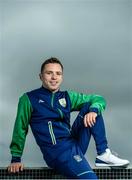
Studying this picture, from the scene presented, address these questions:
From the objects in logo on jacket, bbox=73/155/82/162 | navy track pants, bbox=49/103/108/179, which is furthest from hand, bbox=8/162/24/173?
logo on jacket, bbox=73/155/82/162

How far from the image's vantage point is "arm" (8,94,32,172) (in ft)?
19.0

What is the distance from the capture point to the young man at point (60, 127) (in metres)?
5.59

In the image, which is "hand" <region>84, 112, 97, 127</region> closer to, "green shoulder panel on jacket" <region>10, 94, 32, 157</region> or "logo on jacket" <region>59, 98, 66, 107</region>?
"logo on jacket" <region>59, 98, 66, 107</region>

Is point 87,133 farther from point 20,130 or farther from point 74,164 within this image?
A: point 20,130

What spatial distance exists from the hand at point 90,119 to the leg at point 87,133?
0.07 m

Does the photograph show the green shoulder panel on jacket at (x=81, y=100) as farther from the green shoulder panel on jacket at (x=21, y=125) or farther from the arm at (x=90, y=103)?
the green shoulder panel on jacket at (x=21, y=125)

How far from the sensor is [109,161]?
5758mm

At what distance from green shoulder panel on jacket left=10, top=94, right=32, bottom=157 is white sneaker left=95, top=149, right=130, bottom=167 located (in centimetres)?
65

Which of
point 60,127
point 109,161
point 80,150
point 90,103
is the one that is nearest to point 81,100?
point 90,103

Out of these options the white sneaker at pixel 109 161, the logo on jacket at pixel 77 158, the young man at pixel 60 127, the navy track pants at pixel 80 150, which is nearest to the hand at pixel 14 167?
the young man at pixel 60 127

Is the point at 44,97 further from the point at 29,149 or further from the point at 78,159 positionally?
the point at 29,149

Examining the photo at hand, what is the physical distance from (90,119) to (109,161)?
0.46 meters

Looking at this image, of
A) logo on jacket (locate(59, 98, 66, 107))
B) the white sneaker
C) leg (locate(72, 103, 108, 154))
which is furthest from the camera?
logo on jacket (locate(59, 98, 66, 107))

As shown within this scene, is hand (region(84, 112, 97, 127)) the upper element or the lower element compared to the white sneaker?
upper
